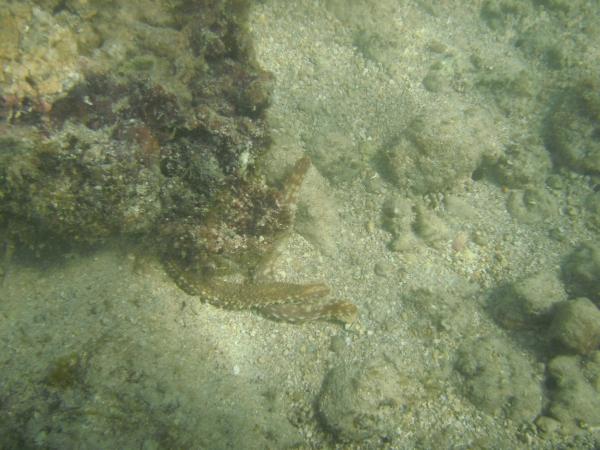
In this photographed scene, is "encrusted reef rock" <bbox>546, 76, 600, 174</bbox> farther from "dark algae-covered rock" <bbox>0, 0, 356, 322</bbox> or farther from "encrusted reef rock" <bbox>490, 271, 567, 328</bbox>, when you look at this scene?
"dark algae-covered rock" <bbox>0, 0, 356, 322</bbox>

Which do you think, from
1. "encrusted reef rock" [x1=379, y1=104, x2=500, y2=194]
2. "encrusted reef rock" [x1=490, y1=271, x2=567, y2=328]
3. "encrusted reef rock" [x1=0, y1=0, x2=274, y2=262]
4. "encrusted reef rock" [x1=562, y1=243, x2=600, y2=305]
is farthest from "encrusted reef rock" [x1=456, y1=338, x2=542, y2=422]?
"encrusted reef rock" [x1=0, y1=0, x2=274, y2=262]

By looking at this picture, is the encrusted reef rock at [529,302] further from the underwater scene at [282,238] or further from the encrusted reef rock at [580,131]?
the encrusted reef rock at [580,131]

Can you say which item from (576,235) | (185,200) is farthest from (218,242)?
(576,235)

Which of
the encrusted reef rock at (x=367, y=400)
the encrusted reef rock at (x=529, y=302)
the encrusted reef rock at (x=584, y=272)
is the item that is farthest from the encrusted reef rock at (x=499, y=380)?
the encrusted reef rock at (x=584, y=272)

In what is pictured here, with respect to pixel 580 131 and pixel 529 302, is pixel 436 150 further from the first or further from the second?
pixel 580 131

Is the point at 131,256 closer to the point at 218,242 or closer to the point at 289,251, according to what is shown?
the point at 218,242
